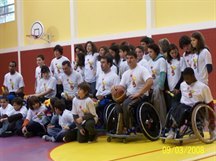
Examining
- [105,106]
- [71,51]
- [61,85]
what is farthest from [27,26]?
[105,106]

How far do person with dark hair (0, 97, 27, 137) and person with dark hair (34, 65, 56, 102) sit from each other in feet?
1.29

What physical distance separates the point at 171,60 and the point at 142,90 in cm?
65

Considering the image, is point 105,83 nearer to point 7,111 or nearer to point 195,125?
point 195,125

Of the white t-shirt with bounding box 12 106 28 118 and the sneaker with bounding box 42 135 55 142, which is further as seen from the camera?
the white t-shirt with bounding box 12 106 28 118

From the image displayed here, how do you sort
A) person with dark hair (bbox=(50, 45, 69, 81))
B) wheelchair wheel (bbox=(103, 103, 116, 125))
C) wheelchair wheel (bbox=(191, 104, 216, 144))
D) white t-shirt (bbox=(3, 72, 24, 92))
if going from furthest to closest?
1. white t-shirt (bbox=(3, 72, 24, 92))
2. person with dark hair (bbox=(50, 45, 69, 81))
3. wheelchair wheel (bbox=(103, 103, 116, 125))
4. wheelchair wheel (bbox=(191, 104, 216, 144))

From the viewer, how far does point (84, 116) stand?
232 inches

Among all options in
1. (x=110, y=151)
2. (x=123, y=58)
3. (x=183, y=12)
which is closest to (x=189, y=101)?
(x=110, y=151)

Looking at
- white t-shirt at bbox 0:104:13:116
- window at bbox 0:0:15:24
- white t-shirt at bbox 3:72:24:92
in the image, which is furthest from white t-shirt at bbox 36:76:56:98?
window at bbox 0:0:15:24

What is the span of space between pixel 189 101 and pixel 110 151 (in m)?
1.26

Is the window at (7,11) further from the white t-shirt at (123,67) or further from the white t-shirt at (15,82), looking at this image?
the white t-shirt at (123,67)

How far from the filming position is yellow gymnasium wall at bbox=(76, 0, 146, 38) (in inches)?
414

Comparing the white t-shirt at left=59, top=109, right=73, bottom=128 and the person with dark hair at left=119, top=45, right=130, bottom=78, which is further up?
the person with dark hair at left=119, top=45, right=130, bottom=78

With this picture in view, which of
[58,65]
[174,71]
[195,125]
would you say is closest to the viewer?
[195,125]

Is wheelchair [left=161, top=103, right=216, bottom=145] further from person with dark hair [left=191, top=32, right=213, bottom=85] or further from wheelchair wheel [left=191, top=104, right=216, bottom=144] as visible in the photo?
person with dark hair [left=191, top=32, right=213, bottom=85]
